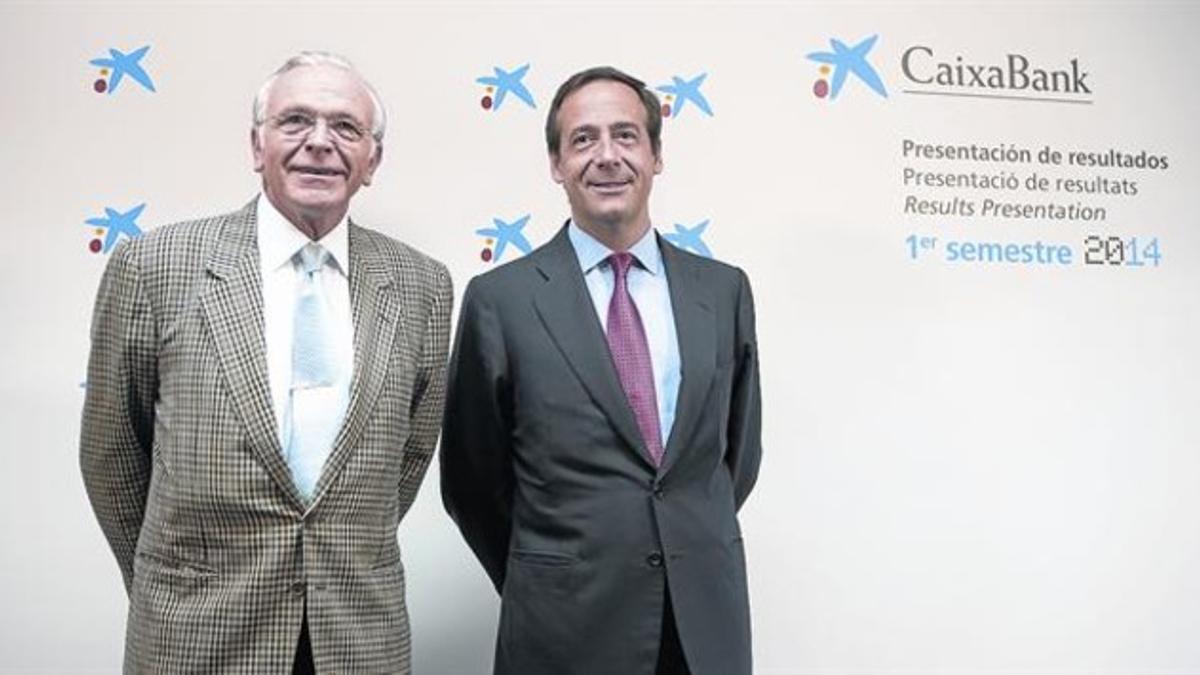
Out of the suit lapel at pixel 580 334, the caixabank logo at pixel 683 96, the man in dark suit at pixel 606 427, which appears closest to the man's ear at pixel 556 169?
the man in dark suit at pixel 606 427

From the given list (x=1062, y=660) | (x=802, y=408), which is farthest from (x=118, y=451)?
(x=1062, y=660)

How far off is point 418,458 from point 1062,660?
1.71 metres

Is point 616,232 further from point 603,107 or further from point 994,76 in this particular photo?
point 994,76

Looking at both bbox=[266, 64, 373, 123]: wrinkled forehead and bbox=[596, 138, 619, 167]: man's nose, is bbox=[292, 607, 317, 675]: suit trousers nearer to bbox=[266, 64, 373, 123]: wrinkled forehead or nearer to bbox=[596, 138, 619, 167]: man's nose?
bbox=[266, 64, 373, 123]: wrinkled forehead

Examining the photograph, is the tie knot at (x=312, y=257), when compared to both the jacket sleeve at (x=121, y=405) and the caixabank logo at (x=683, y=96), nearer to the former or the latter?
the jacket sleeve at (x=121, y=405)

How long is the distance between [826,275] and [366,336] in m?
1.28

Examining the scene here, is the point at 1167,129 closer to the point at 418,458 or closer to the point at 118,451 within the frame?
the point at 418,458

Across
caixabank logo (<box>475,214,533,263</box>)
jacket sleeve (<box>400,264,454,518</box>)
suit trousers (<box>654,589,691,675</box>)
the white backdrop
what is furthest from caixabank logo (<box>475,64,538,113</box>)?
suit trousers (<box>654,589,691,675</box>)

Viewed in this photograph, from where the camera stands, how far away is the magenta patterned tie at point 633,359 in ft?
5.11

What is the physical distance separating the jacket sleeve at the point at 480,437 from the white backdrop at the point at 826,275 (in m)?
0.43

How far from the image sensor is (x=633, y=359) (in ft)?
5.23

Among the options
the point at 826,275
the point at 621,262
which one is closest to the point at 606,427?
the point at 621,262

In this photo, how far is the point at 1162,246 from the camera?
2482 mm

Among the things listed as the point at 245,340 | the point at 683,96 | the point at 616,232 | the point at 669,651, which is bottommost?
the point at 669,651
